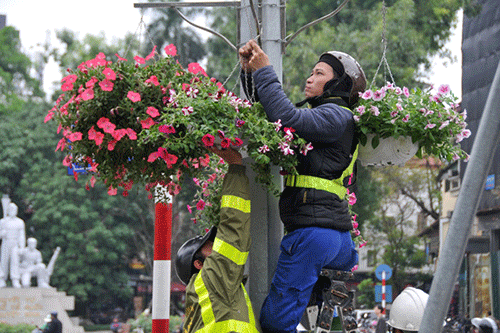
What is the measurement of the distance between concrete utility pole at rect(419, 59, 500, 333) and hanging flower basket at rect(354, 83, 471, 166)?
1909 mm

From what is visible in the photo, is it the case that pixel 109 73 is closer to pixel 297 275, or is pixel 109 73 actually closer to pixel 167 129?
pixel 167 129

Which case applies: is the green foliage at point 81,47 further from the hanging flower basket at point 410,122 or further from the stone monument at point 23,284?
the hanging flower basket at point 410,122

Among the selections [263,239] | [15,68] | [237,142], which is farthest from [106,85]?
[15,68]

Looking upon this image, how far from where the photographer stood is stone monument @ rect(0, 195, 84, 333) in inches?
1148

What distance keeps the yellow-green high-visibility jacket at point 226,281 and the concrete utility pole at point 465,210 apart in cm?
170

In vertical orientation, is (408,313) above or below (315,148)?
below

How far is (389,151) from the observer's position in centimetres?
463

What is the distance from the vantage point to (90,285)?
33.3 m

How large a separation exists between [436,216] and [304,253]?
35693 mm

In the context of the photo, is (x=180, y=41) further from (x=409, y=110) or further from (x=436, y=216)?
(x=409, y=110)

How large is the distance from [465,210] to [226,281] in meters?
1.87

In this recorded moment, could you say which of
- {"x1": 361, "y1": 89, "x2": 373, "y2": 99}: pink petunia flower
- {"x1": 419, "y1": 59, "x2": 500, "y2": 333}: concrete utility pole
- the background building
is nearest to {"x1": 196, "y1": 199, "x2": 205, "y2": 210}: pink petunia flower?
{"x1": 361, "y1": 89, "x2": 373, "y2": 99}: pink petunia flower

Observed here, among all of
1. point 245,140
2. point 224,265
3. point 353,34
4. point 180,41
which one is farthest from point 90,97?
point 180,41

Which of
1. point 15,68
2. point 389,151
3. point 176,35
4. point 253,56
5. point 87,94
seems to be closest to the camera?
point 87,94
